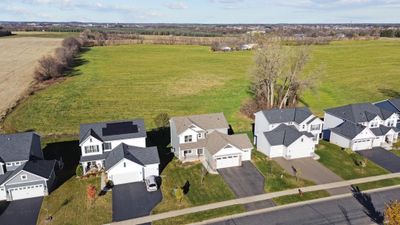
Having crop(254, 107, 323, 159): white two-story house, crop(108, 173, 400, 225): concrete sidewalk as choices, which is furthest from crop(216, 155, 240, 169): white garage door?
crop(108, 173, 400, 225): concrete sidewalk

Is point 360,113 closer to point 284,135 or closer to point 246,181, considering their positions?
point 284,135

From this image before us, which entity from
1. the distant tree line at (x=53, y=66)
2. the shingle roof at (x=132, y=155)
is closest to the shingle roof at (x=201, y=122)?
the shingle roof at (x=132, y=155)

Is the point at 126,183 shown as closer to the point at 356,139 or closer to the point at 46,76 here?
the point at 356,139

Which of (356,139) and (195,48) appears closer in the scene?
(356,139)

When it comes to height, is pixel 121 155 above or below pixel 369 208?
above

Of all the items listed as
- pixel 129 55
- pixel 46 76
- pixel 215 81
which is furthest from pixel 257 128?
pixel 129 55

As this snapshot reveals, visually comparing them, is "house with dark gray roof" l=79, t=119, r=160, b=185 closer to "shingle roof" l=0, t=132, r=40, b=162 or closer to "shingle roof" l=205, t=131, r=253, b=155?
"shingle roof" l=0, t=132, r=40, b=162
